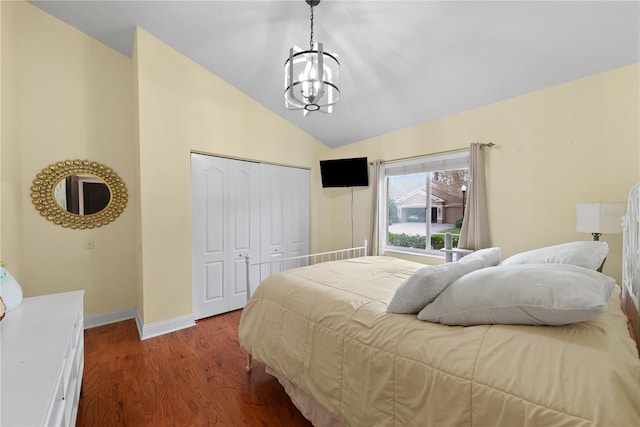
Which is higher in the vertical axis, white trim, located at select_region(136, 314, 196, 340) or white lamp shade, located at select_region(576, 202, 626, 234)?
white lamp shade, located at select_region(576, 202, 626, 234)

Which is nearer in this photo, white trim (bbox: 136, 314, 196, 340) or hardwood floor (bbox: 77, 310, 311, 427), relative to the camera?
hardwood floor (bbox: 77, 310, 311, 427)

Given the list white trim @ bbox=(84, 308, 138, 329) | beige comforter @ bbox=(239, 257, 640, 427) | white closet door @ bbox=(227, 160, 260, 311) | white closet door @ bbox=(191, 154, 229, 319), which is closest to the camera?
Result: beige comforter @ bbox=(239, 257, 640, 427)

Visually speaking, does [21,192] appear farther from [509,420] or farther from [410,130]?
[410,130]

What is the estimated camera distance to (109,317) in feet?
10.2

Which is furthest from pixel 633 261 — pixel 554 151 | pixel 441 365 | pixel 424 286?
pixel 554 151

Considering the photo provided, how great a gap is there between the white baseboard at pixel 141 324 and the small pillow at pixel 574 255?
3113mm

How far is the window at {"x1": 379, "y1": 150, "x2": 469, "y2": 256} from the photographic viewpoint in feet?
10.8

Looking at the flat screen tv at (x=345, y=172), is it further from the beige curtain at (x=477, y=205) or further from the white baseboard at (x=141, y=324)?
the white baseboard at (x=141, y=324)

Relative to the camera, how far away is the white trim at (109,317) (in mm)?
2980

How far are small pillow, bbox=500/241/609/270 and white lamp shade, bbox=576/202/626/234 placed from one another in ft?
2.28

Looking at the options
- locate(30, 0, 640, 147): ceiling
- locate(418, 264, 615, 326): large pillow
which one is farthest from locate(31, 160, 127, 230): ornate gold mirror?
locate(418, 264, 615, 326): large pillow

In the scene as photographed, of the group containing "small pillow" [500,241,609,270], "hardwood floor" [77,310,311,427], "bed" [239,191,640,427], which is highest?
"small pillow" [500,241,609,270]

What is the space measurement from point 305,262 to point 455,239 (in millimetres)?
2199

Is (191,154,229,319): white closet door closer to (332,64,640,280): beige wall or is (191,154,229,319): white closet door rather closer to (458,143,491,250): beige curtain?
(332,64,640,280): beige wall
